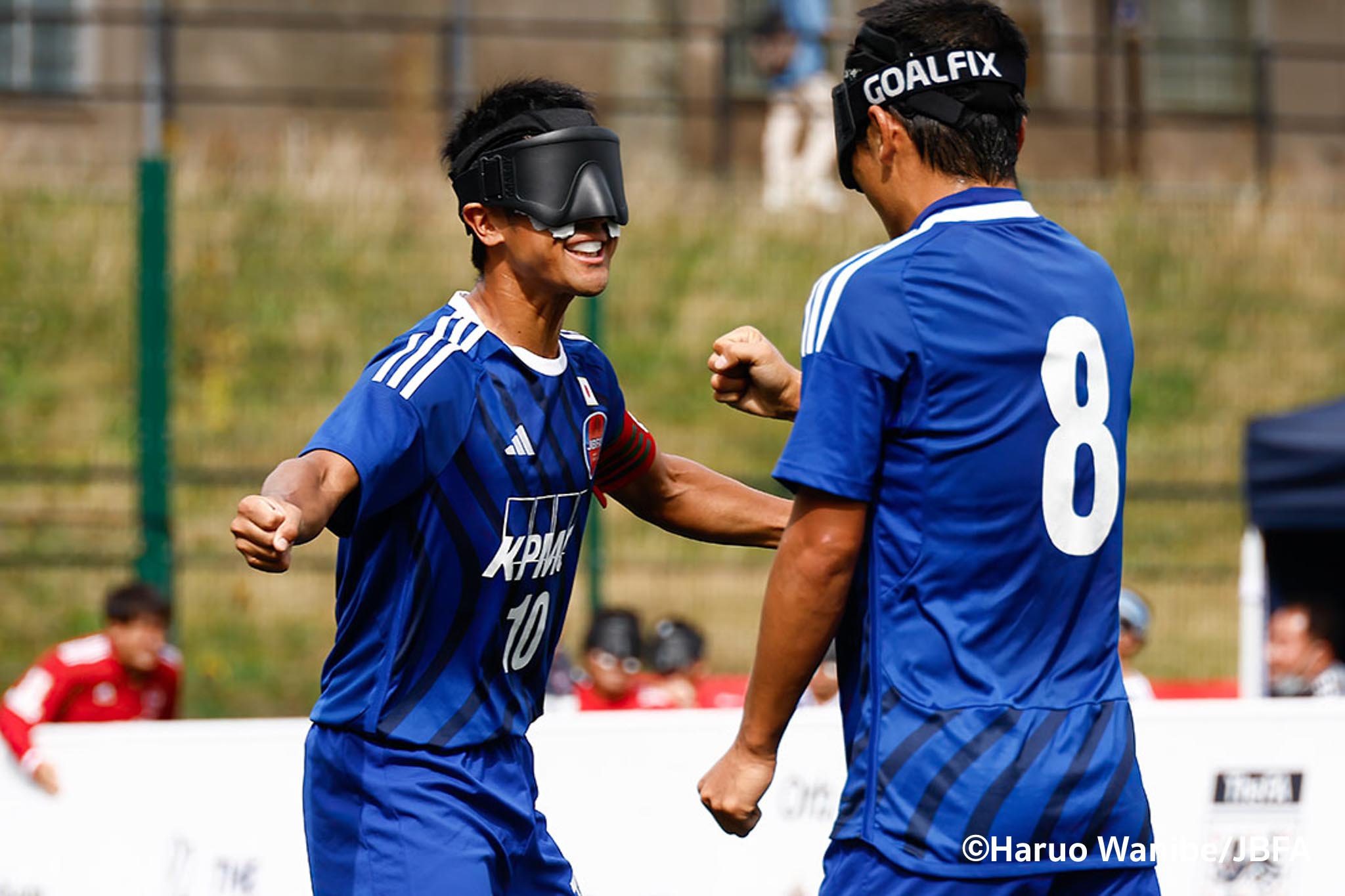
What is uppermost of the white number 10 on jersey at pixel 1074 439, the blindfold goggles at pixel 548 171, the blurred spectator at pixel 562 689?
the blindfold goggles at pixel 548 171

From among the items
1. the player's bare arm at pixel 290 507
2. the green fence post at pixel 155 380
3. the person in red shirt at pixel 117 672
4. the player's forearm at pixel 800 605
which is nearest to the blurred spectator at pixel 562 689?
the person in red shirt at pixel 117 672

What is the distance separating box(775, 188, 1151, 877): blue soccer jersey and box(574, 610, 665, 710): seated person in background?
5.29 metres

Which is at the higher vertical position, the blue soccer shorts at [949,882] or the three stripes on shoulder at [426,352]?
the three stripes on shoulder at [426,352]

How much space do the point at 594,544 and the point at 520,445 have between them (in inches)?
227

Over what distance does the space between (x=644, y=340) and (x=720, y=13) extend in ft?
31.4

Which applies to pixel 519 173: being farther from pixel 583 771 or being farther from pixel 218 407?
pixel 218 407

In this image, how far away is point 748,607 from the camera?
10469mm

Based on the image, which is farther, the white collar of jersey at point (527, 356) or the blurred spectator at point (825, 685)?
the blurred spectator at point (825, 685)

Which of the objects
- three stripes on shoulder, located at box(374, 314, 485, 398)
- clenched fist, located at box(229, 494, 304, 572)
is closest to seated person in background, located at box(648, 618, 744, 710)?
three stripes on shoulder, located at box(374, 314, 485, 398)

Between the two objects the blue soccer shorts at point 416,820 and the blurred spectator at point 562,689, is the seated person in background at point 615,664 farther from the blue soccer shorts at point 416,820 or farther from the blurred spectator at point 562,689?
the blue soccer shorts at point 416,820

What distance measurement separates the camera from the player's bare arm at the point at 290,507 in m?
2.95

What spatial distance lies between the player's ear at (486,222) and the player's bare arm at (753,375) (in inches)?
22.8

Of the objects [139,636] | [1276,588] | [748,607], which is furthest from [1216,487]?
[139,636]

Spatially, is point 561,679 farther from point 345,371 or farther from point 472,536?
point 472,536
